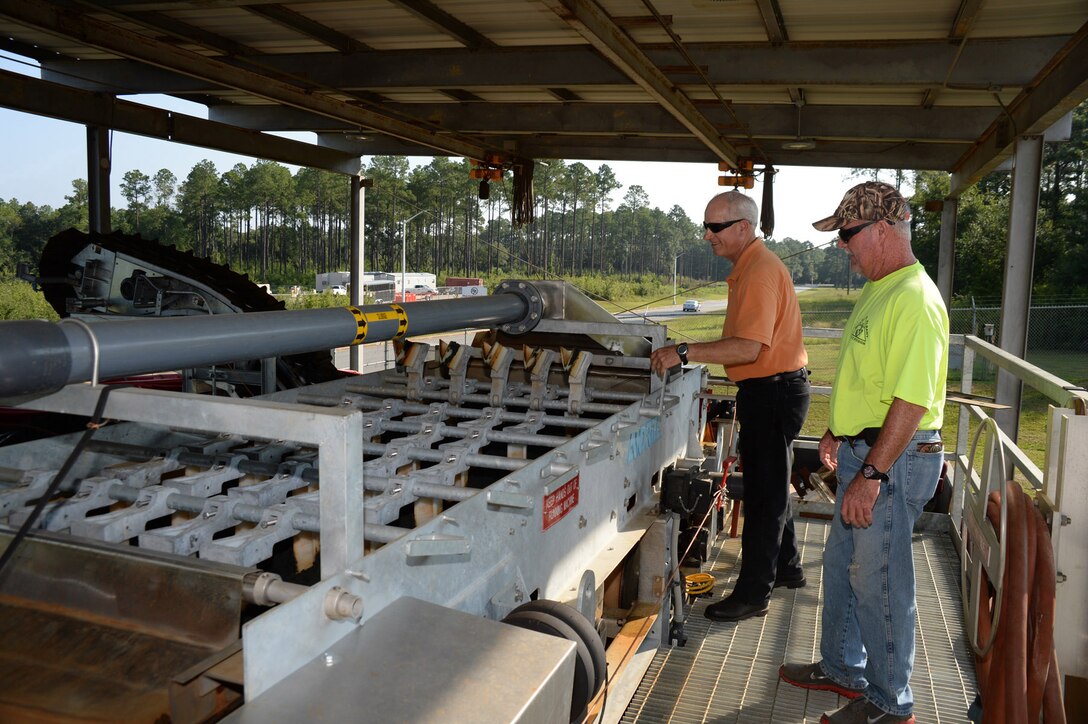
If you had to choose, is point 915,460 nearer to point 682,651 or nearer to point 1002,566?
point 1002,566

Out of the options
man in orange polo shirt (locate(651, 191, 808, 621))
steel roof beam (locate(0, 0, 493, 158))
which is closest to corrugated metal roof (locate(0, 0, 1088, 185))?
steel roof beam (locate(0, 0, 493, 158))

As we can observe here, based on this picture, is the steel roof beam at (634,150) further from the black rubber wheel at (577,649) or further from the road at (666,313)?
the black rubber wheel at (577,649)

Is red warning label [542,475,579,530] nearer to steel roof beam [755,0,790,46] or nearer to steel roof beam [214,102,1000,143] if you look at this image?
steel roof beam [755,0,790,46]

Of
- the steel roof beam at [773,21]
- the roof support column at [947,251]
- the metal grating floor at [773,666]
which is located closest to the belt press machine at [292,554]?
the metal grating floor at [773,666]

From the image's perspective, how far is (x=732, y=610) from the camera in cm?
406

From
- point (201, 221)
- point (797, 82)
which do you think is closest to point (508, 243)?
point (201, 221)

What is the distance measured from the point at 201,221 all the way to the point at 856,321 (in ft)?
162

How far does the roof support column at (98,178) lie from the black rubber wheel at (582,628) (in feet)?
24.8

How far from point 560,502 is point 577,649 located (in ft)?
1.94

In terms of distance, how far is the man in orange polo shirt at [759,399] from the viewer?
13.0 ft

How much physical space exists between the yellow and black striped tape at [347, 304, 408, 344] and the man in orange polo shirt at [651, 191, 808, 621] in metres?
1.21

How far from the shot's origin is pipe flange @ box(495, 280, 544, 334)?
4.59 metres

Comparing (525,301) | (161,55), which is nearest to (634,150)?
(161,55)

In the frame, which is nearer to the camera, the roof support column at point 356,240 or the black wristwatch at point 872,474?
the black wristwatch at point 872,474
